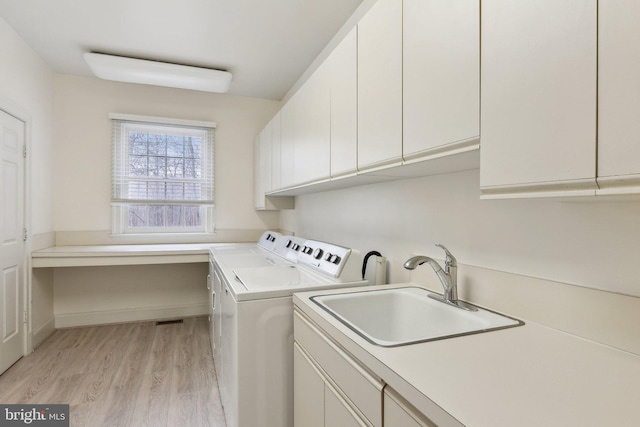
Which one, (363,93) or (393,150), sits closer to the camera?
(393,150)

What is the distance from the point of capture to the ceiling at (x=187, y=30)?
2113 millimetres

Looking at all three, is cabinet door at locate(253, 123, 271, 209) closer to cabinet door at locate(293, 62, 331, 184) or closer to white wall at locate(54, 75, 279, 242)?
white wall at locate(54, 75, 279, 242)

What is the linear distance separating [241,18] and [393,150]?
181 centimetres

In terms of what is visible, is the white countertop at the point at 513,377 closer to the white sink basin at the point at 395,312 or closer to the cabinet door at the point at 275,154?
the white sink basin at the point at 395,312

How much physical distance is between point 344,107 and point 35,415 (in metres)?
2.47

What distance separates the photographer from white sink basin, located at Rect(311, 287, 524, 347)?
1.21 meters

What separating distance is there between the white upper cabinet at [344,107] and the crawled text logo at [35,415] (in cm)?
210

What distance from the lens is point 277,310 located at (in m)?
1.42

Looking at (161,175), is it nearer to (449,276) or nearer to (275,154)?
(275,154)

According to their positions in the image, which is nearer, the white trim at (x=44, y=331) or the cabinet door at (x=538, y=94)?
the cabinet door at (x=538, y=94)

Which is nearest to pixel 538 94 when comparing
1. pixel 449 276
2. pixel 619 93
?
pixel 619 93

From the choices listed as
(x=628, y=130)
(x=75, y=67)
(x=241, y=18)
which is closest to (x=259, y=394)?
(x=628, y=130)

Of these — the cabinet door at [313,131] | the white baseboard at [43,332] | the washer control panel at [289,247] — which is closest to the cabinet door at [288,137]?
the cabinet door at [313,131]

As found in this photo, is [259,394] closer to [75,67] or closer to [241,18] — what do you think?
[241,18]
